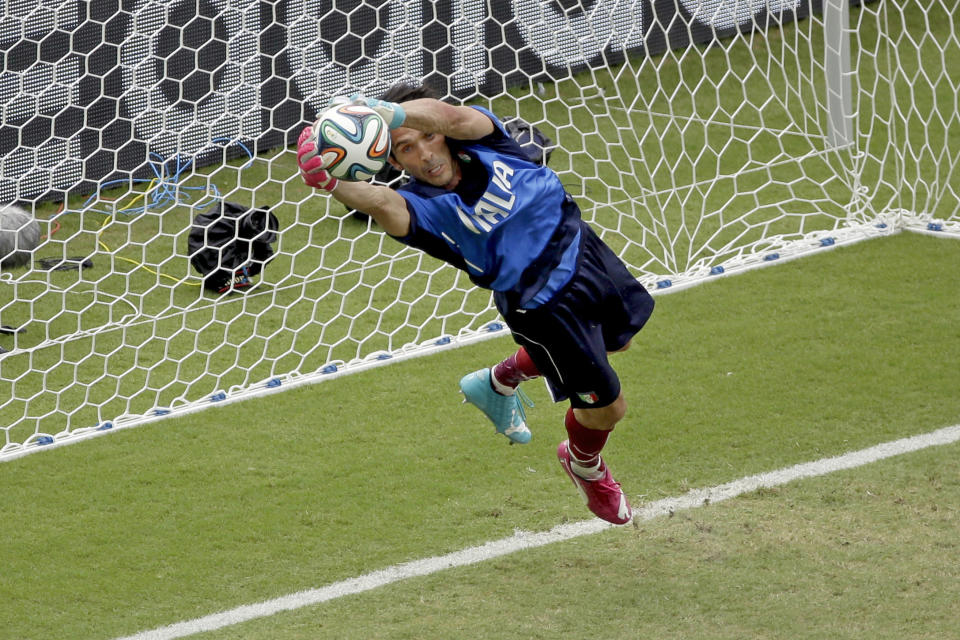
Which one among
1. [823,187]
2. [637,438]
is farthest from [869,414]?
[823,187]

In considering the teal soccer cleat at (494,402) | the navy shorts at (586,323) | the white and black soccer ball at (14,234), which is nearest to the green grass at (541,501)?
the teal soccer cleat at (494,402)

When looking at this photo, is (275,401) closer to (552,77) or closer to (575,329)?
(575,329)

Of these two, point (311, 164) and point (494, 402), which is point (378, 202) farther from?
point (494, 402)

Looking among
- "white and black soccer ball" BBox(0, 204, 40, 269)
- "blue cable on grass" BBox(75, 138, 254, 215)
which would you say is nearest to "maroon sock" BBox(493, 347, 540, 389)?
"blue cable on grass" BBox(75, 138, 254, 215)

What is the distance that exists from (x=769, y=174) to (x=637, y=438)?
288 cm

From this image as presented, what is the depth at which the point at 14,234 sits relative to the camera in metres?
6.58

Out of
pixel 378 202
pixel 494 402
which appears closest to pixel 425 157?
pixel 378 202

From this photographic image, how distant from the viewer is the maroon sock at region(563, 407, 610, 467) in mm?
4016

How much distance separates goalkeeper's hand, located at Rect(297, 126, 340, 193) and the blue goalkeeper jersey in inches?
20.9

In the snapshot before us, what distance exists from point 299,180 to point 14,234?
5.92 ft

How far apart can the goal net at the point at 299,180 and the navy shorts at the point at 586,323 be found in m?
1.81

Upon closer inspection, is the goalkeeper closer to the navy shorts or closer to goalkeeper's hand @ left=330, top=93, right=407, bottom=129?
the navy shorts

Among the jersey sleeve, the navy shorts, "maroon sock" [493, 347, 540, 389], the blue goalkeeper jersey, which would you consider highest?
the jersey sleeve

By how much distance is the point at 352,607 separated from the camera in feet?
12.7
